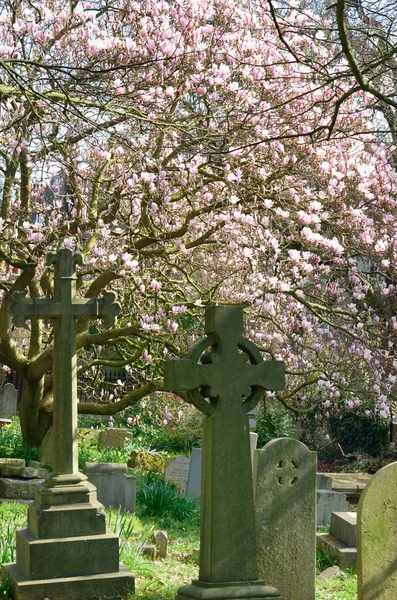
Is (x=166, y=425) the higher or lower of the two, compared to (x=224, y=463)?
lower

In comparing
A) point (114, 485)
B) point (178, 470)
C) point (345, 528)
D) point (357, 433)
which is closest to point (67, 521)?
point (345, 528)

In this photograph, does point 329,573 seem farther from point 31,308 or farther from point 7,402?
point 7,402

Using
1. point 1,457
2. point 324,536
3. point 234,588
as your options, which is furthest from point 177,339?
point 234,588

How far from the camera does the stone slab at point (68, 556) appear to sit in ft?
21.2

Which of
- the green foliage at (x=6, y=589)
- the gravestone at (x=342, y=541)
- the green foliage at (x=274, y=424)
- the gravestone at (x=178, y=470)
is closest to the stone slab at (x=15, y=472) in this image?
the gravestone at (x=178, y=470)

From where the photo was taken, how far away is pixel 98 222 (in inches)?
408

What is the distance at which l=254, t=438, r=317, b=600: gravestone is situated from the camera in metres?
7.10

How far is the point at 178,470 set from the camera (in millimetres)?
13844

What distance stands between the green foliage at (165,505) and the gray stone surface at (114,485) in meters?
0.23

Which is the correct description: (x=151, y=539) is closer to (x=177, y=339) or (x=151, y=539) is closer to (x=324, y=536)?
(x=324, y=536)

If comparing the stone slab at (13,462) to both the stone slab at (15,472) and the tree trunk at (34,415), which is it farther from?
the tree trunk at (34,415)

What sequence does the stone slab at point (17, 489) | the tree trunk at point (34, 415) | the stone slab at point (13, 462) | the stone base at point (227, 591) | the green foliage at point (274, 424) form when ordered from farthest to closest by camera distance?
the green foliage at point (274, 424)
the tree trunk at point (34, 415)
the stone slab at point (13, 462)
the stone slab at point (17, 489)
the stone base at point (227, 591)

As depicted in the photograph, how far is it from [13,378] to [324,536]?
20.1 metres

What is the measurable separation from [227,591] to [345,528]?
4.23 m
